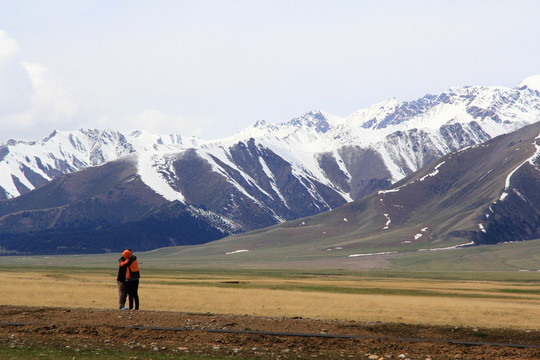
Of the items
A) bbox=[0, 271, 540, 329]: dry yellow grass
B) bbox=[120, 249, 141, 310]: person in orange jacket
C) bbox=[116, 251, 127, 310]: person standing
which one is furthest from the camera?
bbox=[0, 271, 540, 329]: dry yellow grass

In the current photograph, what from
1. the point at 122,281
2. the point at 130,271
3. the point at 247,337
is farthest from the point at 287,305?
the point at 247,337

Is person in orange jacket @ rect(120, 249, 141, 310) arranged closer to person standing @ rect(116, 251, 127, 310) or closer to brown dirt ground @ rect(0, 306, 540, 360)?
Answer: person standing @ rect(116, 251, 127, 310)

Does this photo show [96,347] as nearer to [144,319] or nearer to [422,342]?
[144,319]

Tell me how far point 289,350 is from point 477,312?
25828 millimetres

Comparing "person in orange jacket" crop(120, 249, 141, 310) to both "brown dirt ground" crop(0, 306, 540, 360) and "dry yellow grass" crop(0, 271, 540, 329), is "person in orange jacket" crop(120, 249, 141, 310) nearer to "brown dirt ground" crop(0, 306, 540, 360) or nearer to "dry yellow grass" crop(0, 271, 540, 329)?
"brown dirt ground" crop(0, 306, 540, 360)

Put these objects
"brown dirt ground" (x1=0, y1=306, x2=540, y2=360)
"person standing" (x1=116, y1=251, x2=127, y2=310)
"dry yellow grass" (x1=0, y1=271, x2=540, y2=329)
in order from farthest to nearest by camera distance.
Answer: "dry yellow grass" (x1=0, y1=271, x2=540, y2=329), "person standing" (x1=116, y1=251, x2=127, y2=310), "brown dirt ground" (x1=0, y1=306, x2=540, y2=360)

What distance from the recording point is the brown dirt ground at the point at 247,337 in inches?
1268

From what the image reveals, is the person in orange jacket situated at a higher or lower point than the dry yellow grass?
higher

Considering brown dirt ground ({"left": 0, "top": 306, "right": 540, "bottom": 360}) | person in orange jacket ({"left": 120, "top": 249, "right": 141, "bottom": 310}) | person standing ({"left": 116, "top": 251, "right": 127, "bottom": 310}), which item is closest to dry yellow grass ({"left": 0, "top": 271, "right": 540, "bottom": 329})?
person standing ({"left": 116, "top": 251, "right": 127, "bottom": 310})

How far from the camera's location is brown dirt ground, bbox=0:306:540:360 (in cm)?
3222

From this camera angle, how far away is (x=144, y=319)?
38031 millimetres

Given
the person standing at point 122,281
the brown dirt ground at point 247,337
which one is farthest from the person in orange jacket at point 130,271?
the brown dirt ground at point 247,337

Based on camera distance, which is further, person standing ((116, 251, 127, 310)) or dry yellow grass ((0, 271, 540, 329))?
dry yellow grass ((0, 271, 540, 329))

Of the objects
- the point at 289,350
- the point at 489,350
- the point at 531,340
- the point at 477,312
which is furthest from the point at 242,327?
the point at 477,312
